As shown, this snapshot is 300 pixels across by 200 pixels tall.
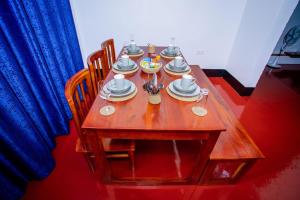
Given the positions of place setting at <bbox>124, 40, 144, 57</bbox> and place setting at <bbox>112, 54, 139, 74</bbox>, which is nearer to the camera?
place setting at <bbox>112, 54, 139, 74</bbox>

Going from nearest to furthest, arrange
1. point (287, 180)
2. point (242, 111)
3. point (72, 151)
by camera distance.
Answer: point (287, 180)
point (72, 151)
point (242, 111)

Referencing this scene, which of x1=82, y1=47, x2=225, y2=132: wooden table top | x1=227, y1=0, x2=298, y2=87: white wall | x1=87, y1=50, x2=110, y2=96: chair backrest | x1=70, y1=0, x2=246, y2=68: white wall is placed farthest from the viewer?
x1=70, y1=0, x2=246, y2=68: white wall

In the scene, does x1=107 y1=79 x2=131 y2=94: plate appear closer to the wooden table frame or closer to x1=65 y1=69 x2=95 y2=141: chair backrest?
the wooden table frame

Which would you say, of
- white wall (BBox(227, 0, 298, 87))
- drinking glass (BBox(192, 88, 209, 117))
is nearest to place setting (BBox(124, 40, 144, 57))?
drinking glass (BBox(192, 88, 209, 117))

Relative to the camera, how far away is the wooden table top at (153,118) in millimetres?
842

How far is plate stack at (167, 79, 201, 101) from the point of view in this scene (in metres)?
1.06

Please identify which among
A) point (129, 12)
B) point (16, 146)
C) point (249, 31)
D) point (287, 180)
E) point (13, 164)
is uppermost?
point (129, 12)

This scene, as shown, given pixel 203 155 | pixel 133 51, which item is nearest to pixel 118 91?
pixel 203 155

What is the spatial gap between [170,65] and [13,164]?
1486 mm

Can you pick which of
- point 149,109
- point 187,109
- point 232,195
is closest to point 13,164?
point 149,109

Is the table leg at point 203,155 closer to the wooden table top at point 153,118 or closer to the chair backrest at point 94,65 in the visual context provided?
the wooden table top at point 153,118

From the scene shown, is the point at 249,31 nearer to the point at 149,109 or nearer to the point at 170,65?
the point at 170,65

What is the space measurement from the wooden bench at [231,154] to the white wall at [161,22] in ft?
5.26

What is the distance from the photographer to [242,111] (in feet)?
7.31
